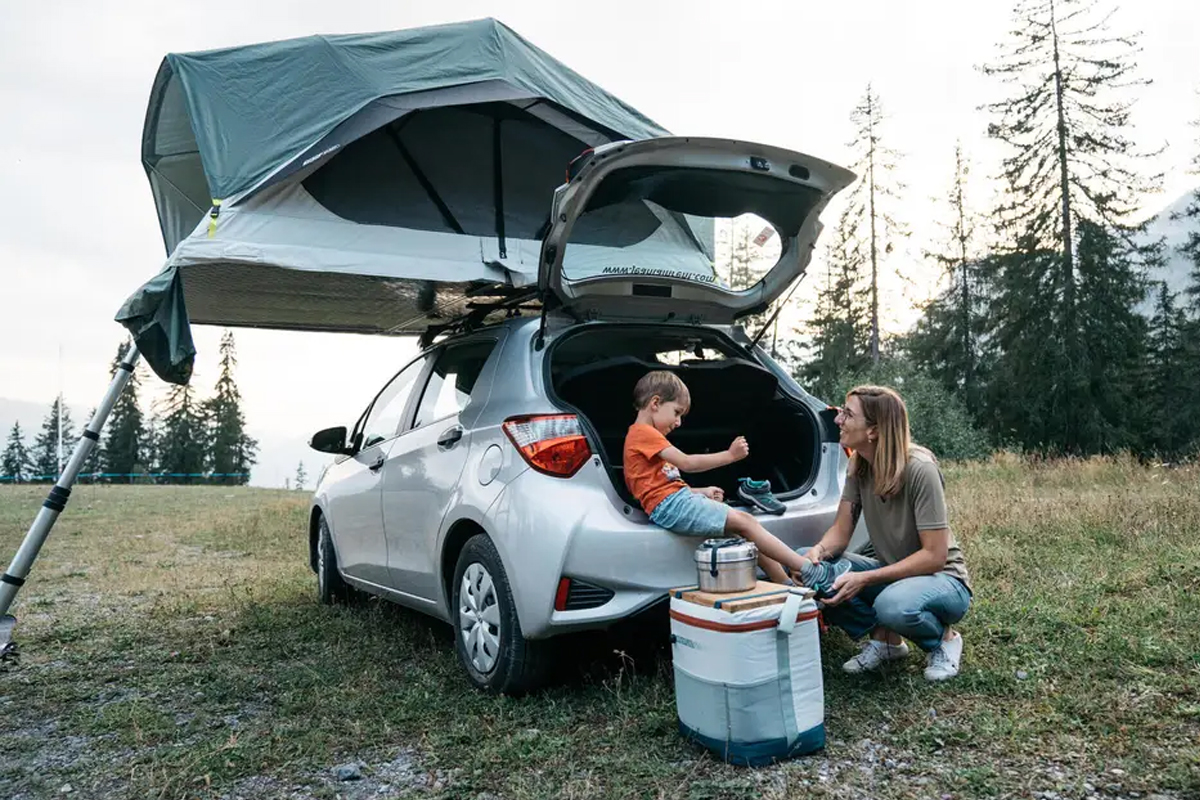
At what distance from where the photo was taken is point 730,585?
3.03 m

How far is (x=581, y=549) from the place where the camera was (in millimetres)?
3273

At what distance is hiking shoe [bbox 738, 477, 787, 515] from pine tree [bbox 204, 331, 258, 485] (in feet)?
206

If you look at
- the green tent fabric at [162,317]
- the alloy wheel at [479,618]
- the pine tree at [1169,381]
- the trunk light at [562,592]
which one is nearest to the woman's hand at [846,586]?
the trunk light at [562,592]

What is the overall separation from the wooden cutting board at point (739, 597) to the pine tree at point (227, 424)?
63.2m

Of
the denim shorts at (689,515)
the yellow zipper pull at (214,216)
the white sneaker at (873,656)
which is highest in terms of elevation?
the yellow zipper pull at (214,216)

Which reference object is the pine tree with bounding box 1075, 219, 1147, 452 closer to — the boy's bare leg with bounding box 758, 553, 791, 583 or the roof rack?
the roof rack

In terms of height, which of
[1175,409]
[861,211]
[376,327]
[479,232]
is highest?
[861,211]

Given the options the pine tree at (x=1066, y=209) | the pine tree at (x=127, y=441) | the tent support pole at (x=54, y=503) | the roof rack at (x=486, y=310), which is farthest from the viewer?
the pine tree at (x=127, y=441)

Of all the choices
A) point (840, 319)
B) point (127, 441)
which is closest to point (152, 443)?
point (127, 441)

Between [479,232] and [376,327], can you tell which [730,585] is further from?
[376,327]

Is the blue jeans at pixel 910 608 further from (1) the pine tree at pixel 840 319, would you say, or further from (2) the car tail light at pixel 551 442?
(1) the pine tree at pixel 840 319

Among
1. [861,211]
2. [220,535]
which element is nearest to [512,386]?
[220,535]

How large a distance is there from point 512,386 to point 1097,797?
249cm

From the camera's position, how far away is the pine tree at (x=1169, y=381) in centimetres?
3189
